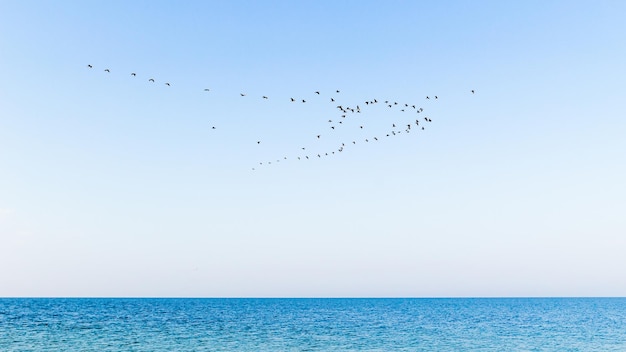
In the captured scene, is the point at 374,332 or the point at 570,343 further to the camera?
the point at 374,332

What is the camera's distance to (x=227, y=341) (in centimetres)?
5262

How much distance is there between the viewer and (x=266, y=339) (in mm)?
54531

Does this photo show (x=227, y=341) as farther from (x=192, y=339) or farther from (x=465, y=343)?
(x=465, y=343)

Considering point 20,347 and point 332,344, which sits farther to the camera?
point 332,344

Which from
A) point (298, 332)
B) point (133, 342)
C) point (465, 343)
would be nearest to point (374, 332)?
point (298, 332)

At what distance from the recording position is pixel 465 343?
54.6 meters

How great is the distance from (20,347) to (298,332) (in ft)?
92.0

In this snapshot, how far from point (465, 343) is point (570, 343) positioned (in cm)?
1067

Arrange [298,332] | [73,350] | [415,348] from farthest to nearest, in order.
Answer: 1. [298,332]
2. [415,348]
3. [73,350]

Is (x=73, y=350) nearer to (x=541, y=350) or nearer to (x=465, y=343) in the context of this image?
(x=465, y=343)

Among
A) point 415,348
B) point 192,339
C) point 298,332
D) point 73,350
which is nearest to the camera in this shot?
point 73,350

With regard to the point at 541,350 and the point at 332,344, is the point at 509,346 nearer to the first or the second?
Answer: the point at 541,350

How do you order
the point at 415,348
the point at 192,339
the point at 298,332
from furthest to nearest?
1. the point at 298,332
2. the point at 192,339
3. the point at 415,348

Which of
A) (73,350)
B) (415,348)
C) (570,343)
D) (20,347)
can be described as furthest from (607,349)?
(20,347)
